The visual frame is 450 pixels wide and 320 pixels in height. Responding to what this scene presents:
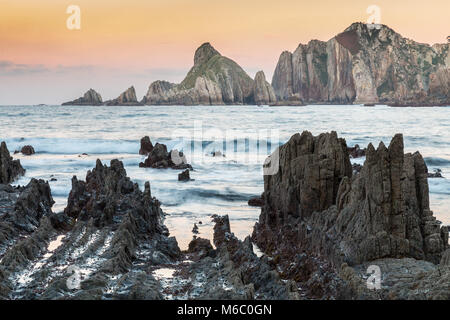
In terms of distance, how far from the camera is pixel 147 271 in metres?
12.8

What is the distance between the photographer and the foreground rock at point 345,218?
40.4 feet

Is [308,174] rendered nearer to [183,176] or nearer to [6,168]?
[183,176]

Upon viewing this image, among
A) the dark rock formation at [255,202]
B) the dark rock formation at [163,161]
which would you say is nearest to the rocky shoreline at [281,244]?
the dark rock formation at [255,202]

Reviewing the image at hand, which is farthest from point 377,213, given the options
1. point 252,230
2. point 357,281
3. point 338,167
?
point 252,230

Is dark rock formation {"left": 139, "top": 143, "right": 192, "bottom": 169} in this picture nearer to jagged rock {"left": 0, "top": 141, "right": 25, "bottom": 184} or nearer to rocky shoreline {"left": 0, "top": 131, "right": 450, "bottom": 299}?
jagged rock {"left": 0, "top": 141, "right": 25, "bottom": 184}

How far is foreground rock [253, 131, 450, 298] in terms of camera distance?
485 inches

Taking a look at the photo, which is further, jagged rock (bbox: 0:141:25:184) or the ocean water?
jagged rock (bbox: 0:141:25:184)

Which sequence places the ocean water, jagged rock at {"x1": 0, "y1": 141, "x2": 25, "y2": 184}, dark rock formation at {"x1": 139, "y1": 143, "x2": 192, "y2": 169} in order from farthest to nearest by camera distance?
1. dark rock formation at {"x1": 139, "y1": 143, "x2": 192, "y2": 169}
2. jagged rock at {"x1": 0, "y1": 141, "x2": 25, "y2": 184}
3. the ocean water

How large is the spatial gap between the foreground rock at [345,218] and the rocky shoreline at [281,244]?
3 cm

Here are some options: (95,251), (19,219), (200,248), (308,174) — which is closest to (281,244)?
(308,174)

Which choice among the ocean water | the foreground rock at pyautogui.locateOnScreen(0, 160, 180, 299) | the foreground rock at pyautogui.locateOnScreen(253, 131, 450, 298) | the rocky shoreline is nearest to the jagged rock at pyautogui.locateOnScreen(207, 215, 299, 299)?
the rocky shoreline

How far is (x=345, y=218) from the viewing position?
45.7 feet

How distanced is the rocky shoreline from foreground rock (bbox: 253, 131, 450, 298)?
32 mm

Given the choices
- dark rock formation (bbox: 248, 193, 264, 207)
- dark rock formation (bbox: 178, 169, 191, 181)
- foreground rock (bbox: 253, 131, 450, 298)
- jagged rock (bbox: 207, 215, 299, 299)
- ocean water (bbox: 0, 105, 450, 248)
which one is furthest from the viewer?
dark rock formation (bbox: 178, 169, 191, 181)
